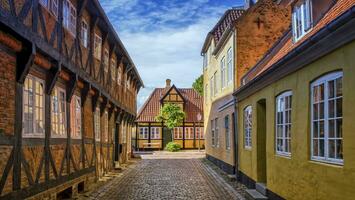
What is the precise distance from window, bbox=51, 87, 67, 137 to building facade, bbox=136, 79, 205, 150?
104 feet

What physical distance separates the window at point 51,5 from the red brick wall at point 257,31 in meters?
9.18

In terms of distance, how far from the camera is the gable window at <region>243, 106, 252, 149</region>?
588 inches

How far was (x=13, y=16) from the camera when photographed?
781 cm

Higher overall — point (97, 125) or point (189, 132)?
point (97, 125)

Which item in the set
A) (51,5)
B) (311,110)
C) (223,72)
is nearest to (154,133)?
(223,72)

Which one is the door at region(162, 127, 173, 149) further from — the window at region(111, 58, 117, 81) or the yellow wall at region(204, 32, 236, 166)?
the window at region(111, 58, 117, 81)

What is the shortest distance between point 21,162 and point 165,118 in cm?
3513

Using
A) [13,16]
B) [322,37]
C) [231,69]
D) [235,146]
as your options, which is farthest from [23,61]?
[231,69]

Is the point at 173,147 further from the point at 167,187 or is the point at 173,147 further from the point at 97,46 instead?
the point at 167,187

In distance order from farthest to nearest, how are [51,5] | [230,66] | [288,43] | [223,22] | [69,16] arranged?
[223,22] < [230,66] < [288,43] < [69,16] < [51,5]

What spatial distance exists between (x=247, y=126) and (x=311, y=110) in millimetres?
7197

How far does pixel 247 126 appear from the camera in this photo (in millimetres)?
15445

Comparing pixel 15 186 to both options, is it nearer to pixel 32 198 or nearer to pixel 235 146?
pixel 32 198

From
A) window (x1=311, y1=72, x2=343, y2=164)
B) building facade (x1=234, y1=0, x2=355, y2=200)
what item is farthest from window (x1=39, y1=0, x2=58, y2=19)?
window (x1=311, y1=72, x2=343, y2=164)
